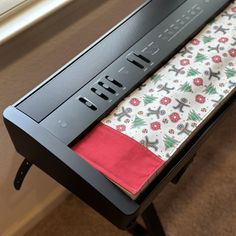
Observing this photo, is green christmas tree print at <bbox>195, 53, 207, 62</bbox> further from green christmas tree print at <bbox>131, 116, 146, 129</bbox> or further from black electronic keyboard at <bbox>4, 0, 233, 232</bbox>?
green christmas tree print at <bbox>131, 116, 146, 129</bbox>

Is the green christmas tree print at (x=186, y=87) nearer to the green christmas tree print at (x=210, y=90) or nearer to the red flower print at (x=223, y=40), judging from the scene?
the green christmas tree print at (x=210, y=90)

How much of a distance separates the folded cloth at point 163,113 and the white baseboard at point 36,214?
2.30ft

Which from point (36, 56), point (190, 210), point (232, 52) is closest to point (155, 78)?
point (232, 52)

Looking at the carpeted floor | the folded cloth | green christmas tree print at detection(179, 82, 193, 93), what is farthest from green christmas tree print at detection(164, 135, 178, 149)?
the carpeted floor

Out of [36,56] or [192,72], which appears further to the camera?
[36,56]

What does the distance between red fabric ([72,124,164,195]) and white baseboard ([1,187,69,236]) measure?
702 millimetres

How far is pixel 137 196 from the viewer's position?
664 millimetres

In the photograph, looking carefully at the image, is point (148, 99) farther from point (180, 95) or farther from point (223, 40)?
point (223, 40)

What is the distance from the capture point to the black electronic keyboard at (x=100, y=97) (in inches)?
26.3

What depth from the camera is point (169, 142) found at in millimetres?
704

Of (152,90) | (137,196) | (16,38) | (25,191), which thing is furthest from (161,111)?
(25,191)

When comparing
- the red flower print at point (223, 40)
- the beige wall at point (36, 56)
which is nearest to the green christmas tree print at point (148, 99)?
the red flower print at point (223, 40)

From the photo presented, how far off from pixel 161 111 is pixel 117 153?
0.12m

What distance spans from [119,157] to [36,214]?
756 millimetres
